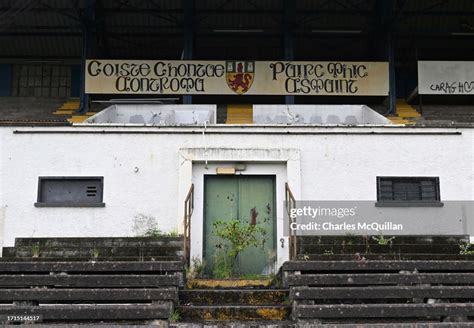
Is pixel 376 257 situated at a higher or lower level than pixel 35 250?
lower

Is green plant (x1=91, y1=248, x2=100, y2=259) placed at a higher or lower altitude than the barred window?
lower

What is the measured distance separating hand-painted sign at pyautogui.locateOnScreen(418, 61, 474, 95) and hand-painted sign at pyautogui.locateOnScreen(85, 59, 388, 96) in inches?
69.7

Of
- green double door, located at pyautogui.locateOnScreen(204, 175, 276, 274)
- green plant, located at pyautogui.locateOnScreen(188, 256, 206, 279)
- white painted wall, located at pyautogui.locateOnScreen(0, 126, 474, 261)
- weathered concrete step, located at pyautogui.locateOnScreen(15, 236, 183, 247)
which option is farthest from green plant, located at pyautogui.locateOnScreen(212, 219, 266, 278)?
weathered concrete step, located at pyautogui.locateOnScreen(15, 236, 183, 247)

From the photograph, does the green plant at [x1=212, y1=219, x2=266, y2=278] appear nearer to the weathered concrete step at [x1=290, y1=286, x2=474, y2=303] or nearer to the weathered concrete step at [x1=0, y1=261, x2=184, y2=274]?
the weathered concrete step at [x1=0, y1=261, x2=184, y2=274]

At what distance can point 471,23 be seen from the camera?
890 inches

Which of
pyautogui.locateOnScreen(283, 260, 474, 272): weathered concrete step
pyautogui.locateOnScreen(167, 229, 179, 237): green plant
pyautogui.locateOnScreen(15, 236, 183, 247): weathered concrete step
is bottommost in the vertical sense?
pyautogui.locateOnScreen(283, 260, 474, 272): weathered concrete step

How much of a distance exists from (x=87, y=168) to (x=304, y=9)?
12.6m

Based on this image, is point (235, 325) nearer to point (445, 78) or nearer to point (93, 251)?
point (93, 251)

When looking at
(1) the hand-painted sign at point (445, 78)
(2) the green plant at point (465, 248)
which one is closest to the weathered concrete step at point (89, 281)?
(2) the green plant at point (465, 248)

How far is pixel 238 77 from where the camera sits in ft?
65.6

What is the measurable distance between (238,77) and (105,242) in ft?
32.4

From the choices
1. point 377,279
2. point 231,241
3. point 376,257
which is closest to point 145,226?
point 231,241

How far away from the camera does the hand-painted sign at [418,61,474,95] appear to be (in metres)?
Answer: 20.6

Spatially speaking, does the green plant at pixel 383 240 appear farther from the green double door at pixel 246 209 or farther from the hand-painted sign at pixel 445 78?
the hand-painted sign at pixel 445 78
